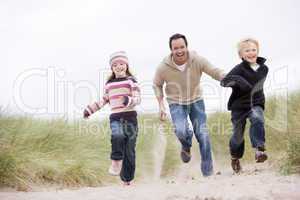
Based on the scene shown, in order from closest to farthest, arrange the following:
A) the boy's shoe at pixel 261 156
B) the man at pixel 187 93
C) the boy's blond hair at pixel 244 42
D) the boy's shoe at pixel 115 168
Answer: the boy's shoe at pixel 261 156 < the boy's blond hair at pixel 244 42 < the boy's shoe at pixel 115 168 < the man at pixel 187 93

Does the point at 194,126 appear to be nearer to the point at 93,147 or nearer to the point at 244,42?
the point at 244,42

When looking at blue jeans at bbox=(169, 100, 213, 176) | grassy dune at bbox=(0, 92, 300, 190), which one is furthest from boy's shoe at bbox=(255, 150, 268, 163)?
blue jeans at bbox=(169, 100, 213, 176)

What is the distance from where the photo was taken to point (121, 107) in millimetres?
6777

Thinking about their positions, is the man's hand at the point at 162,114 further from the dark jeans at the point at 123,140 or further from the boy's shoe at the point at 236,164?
the boy's shoe at the point at 236,164

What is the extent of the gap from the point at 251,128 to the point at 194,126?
0.79m

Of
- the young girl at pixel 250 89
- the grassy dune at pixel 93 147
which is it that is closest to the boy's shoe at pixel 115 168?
the grassy dune at pixel 93 147

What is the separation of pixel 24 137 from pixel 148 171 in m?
3.10

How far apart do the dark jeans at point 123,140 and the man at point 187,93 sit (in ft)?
1.51

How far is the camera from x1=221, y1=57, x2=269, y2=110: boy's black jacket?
6.55m

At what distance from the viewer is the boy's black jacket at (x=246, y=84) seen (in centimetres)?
655

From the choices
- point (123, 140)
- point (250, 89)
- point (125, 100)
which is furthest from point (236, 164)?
point (125, 100)

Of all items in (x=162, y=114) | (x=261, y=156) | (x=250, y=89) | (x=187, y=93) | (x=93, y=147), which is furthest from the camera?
(x=93, y=147)

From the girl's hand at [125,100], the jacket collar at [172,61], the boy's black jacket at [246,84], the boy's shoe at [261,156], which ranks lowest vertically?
the boy's shoe at [261,156]

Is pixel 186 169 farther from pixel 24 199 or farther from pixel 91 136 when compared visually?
pixel 24 199
